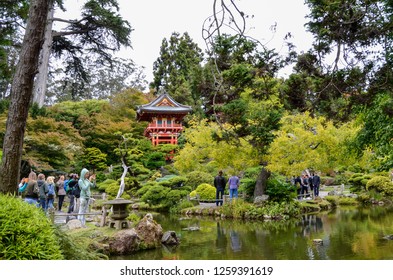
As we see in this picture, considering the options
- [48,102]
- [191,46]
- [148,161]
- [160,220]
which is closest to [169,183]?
[160,220]

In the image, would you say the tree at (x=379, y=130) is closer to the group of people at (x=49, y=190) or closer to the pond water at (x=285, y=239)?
the pond water at (x=285, y=239)

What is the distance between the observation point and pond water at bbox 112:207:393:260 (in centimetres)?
643

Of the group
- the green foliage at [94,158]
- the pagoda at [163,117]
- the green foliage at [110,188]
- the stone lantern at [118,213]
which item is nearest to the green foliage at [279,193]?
the stone lantern at [118,213]

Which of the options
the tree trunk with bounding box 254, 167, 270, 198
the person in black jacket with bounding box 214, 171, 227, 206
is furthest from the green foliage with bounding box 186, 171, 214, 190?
the tree trunk with bounding box 254, 167, 270, 198

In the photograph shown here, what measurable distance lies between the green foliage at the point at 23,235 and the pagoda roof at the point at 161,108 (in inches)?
853

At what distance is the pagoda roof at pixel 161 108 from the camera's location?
2434cm

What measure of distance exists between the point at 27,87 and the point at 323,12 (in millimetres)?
3951

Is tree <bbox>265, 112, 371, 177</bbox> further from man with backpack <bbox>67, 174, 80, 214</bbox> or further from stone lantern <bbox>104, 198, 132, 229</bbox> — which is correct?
man with backpack <bbox>67, 174, 80, 214</bbox>

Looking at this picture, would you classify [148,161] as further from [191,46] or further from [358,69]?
[358,69]

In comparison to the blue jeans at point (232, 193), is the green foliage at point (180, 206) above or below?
below

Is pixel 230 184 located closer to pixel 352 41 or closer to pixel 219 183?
pixel 219 183

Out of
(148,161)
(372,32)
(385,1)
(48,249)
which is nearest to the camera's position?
(48,249)

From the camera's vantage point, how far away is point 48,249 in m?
2.70

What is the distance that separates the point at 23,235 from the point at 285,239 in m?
6.46
